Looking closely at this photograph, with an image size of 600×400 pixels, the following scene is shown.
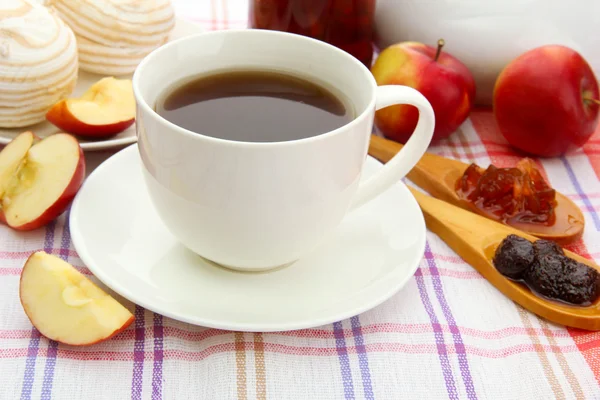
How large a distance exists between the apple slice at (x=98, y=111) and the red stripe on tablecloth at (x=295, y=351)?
0.39 m

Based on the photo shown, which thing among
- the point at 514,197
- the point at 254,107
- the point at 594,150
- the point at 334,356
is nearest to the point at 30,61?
the point at 254,107

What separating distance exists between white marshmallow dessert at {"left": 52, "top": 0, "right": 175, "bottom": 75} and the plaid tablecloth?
41cm

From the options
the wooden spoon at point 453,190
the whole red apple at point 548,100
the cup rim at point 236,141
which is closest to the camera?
the cup rim at point 236,141

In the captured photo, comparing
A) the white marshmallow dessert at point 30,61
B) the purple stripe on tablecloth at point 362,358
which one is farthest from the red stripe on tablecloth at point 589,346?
the white marshmallow dessert at point 30,61

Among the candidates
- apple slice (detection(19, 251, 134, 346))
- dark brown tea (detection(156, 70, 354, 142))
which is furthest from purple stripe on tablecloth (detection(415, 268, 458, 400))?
apple slice (detection(19, 251, 134, 346))

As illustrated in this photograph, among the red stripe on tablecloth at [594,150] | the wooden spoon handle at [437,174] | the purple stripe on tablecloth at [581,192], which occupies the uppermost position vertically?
the wooden spoon handle at [437,174]

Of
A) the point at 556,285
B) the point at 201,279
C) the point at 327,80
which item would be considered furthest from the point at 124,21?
the point at 556,285

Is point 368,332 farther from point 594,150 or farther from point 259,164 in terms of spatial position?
point 594,150

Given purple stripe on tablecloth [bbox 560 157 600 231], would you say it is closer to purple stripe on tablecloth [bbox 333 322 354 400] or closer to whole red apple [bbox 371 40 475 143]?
whole red apple [bbox 371 40 475 143]

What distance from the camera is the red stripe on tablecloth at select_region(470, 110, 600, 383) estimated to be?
811mm

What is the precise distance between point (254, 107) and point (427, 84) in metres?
0.44

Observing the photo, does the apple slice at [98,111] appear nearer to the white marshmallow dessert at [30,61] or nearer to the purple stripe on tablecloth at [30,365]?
the white marshmallow dessert at [30,61]

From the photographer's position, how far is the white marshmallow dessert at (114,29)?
116 centimetres

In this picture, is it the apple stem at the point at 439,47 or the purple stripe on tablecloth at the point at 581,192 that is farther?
the apple stem at the point at 439,47
